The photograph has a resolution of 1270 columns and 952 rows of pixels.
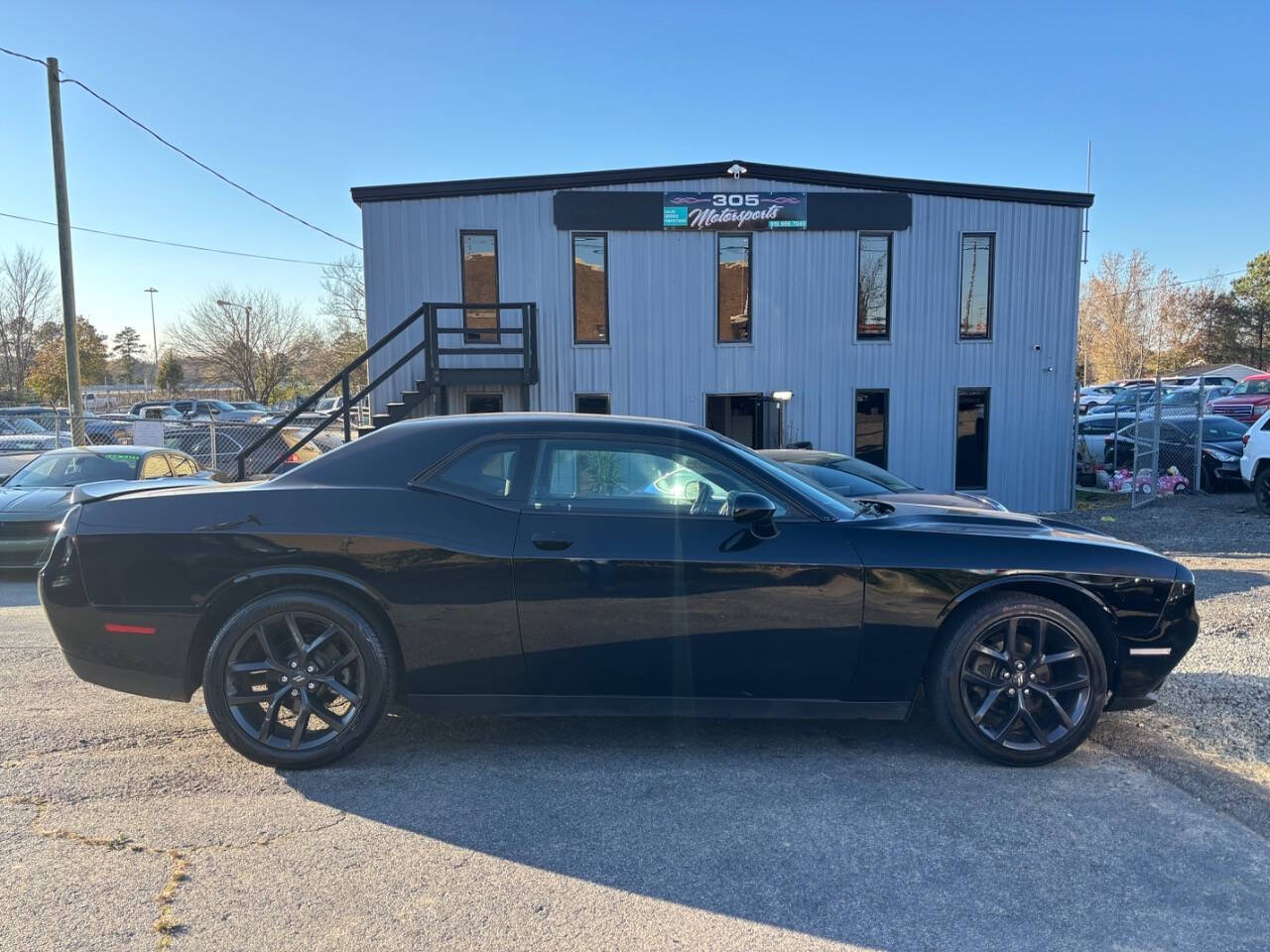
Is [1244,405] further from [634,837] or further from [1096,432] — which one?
[634,837]

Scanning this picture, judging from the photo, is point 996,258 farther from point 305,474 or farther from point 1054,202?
point 305,474

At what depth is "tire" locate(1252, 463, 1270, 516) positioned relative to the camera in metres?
11.9

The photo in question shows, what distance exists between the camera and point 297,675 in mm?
3650

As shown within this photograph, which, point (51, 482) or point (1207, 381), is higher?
point (1207, 381)

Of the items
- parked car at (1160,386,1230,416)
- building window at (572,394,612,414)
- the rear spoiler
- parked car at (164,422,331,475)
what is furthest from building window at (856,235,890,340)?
the rear spoiler

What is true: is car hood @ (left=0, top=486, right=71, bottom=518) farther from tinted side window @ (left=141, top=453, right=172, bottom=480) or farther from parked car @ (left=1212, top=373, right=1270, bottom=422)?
parked car @ (left=1212, top=373, right=1270, bottom=422)

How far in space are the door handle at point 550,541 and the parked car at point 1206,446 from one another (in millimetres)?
13979

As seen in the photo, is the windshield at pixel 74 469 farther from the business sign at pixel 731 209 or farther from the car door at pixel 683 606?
the business sign at pixel 731 209

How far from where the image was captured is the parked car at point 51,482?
8391 mm

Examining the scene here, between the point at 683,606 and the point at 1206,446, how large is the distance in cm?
1530

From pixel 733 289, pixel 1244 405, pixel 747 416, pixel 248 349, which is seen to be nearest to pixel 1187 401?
pixel 1244 405

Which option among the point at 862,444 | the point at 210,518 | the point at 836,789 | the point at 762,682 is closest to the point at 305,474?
the point at 210,518

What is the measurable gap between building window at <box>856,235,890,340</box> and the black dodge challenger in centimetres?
1146

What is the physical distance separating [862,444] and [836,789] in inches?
473
